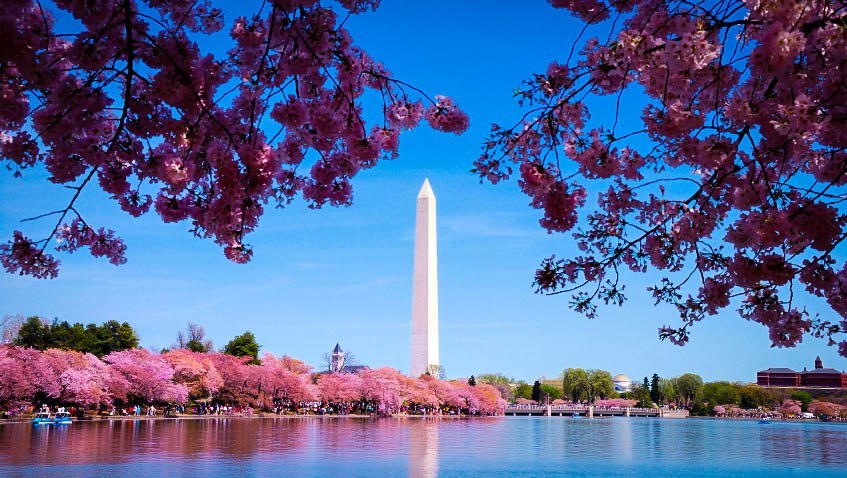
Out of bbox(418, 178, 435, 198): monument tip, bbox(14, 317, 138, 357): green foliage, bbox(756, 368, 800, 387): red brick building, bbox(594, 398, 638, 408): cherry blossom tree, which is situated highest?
bbox(418, 178, 435, 198): monument tip

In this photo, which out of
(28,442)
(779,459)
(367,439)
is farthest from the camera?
(367,439)

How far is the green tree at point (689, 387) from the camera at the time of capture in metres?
102

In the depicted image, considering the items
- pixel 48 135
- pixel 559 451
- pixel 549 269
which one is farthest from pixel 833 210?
pixel 559 451

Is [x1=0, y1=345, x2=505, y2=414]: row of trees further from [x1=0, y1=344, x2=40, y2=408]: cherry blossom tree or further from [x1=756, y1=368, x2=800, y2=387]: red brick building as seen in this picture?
[x1=756, y1=368, x2=800, y2=387]: red brick building

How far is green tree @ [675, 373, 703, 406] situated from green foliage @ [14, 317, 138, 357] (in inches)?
3233

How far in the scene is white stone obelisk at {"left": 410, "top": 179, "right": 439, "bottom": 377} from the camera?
56.8 metres

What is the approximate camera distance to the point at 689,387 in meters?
103

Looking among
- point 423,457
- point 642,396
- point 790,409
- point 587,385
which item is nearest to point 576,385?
point 587,385

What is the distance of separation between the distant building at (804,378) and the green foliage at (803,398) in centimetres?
965

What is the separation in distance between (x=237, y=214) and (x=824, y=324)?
400 cm

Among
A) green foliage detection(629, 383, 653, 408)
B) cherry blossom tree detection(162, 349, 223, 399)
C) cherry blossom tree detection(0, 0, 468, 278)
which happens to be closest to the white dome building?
green foliage detection(629, 383, 653, 408)

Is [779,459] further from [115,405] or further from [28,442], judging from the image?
[115,405]

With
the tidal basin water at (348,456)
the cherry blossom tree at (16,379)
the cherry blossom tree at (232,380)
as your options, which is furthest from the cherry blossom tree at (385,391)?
the cherry blossom tree at (16,379)

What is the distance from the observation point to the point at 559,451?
25391 millimetres
